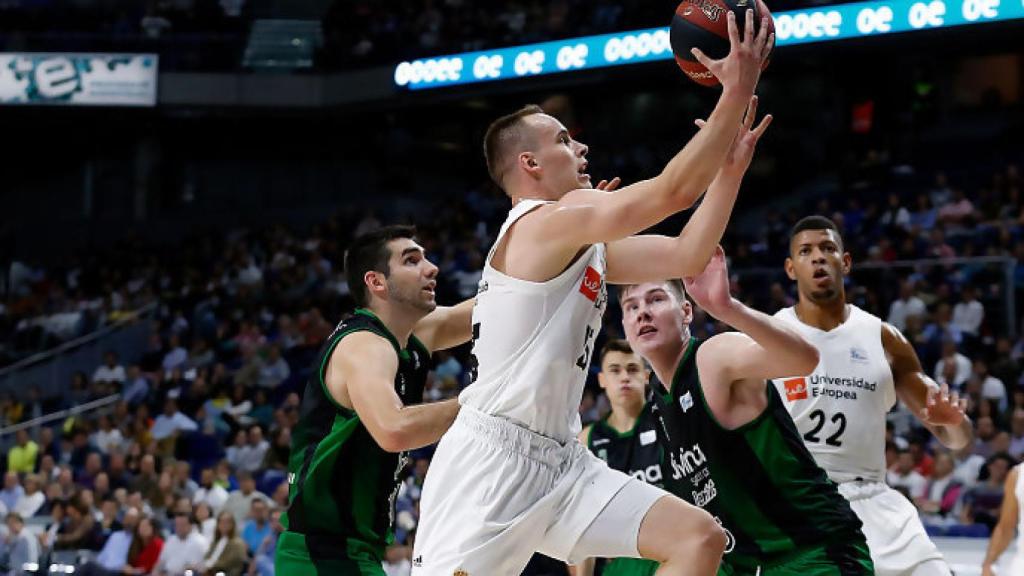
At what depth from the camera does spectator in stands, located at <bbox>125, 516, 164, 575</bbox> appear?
42.5ft

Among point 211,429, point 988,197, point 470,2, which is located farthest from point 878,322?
point 470,2

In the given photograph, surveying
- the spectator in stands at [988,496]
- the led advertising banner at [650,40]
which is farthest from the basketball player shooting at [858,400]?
the led advertising banner at [650,40]

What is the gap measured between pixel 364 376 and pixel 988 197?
12391 millimetres

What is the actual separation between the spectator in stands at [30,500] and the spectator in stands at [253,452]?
227 cm

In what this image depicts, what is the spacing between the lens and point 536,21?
68.6ft

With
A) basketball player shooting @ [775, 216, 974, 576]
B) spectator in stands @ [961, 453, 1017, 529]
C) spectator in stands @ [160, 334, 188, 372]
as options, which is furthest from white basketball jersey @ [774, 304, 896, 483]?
spectator in stands @ [160, 334, 188, 372]

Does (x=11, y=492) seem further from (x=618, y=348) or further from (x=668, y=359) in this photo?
(x=668, y=359)

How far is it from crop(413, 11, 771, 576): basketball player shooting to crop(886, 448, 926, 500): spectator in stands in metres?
6.57

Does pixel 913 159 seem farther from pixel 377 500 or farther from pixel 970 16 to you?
pixel 377 500

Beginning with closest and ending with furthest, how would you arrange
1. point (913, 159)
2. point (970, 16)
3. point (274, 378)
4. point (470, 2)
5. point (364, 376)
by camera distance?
point (364, 376), point (970, 16), point (274, 378), point (913, 159), point (470, 2)

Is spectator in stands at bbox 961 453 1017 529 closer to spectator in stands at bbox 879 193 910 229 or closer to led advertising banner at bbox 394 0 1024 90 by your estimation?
spectator in stands at bbox 879 193 910 229

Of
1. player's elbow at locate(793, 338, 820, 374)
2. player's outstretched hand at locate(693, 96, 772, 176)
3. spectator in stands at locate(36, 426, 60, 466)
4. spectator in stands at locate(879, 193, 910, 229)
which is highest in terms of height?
spectator in stands at locate(879, 193, 910, 229)

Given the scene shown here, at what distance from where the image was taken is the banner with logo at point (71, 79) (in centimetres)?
2262

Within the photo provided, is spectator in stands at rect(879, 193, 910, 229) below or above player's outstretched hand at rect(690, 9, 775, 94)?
above
